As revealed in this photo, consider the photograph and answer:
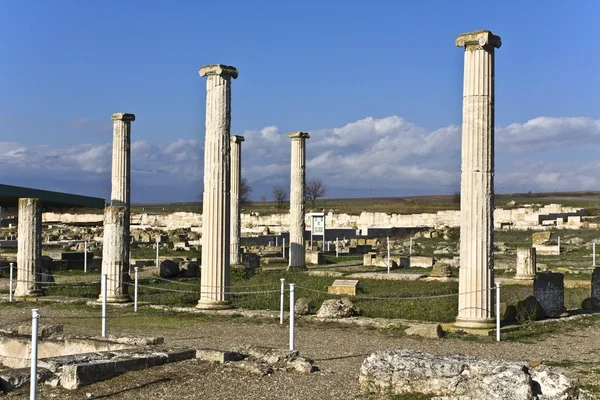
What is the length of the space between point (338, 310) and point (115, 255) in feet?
23.9

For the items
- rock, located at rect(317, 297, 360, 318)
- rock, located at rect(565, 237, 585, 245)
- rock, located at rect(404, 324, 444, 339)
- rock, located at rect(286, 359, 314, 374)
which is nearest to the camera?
rock, located at rect(286, 359, 314, 374)

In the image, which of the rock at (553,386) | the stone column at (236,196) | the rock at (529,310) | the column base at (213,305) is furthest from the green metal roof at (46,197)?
the rock at (553,386)

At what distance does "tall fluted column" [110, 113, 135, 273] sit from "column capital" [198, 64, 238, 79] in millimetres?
5792

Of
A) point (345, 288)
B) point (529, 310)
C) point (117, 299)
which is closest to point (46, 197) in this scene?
point (117, 299)

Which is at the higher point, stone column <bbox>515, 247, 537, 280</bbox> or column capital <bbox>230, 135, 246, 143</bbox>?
column capital <bbox>230, 135, 246, 143</bbox>

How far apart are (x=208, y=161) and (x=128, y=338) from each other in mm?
7662

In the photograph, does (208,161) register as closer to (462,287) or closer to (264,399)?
(462,287)

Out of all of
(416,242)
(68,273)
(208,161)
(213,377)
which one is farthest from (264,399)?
(416,242)

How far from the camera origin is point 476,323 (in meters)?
15.0

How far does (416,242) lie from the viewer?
1972 inches

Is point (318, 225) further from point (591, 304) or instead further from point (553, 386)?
point (553, 386)

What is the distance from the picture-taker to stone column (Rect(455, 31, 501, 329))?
1542 cm

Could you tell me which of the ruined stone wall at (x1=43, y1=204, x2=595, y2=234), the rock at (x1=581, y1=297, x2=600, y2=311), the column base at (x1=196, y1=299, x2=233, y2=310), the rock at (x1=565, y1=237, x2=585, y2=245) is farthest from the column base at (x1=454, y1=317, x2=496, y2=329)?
the ruined stone wall at (x1=43, y1=204, x2=595, y2=234)

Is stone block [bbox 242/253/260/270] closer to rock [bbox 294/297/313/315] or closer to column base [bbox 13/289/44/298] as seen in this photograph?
column base [bbox 13/289/44/298]
